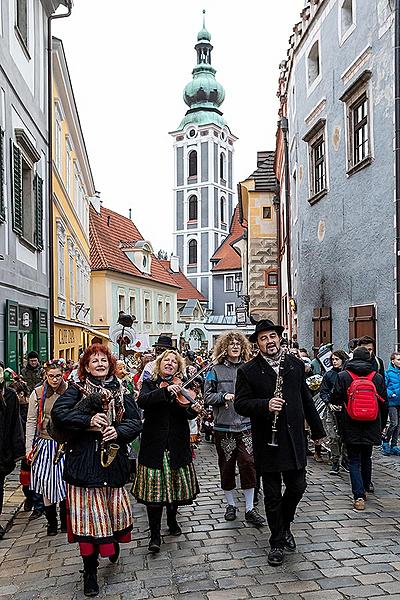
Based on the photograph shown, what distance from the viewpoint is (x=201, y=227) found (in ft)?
268

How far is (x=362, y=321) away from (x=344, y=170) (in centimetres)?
338

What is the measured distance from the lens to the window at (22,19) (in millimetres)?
13267

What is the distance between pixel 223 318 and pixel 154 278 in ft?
93.3

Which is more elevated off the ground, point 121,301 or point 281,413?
point 121,301

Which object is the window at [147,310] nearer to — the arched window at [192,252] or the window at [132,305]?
the window at [132,305]

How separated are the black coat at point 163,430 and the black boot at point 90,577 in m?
1.05

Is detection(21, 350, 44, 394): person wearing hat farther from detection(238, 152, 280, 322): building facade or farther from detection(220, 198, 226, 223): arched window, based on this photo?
detection(220, 198, 226, 223): arched window

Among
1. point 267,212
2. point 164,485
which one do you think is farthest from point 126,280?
point 164,485

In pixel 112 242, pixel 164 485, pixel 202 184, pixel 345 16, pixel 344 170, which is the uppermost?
pixel 202 184

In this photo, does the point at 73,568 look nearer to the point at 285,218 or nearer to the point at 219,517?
the point at 219,517

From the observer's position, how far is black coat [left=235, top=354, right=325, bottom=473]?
214 inches

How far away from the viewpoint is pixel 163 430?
5887mm

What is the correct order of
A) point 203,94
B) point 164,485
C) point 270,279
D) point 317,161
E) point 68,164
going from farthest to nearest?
point 203,94, point 270,279, point 68,164, point 317,161, point 164,485

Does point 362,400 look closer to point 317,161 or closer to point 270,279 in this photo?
point 317,161
